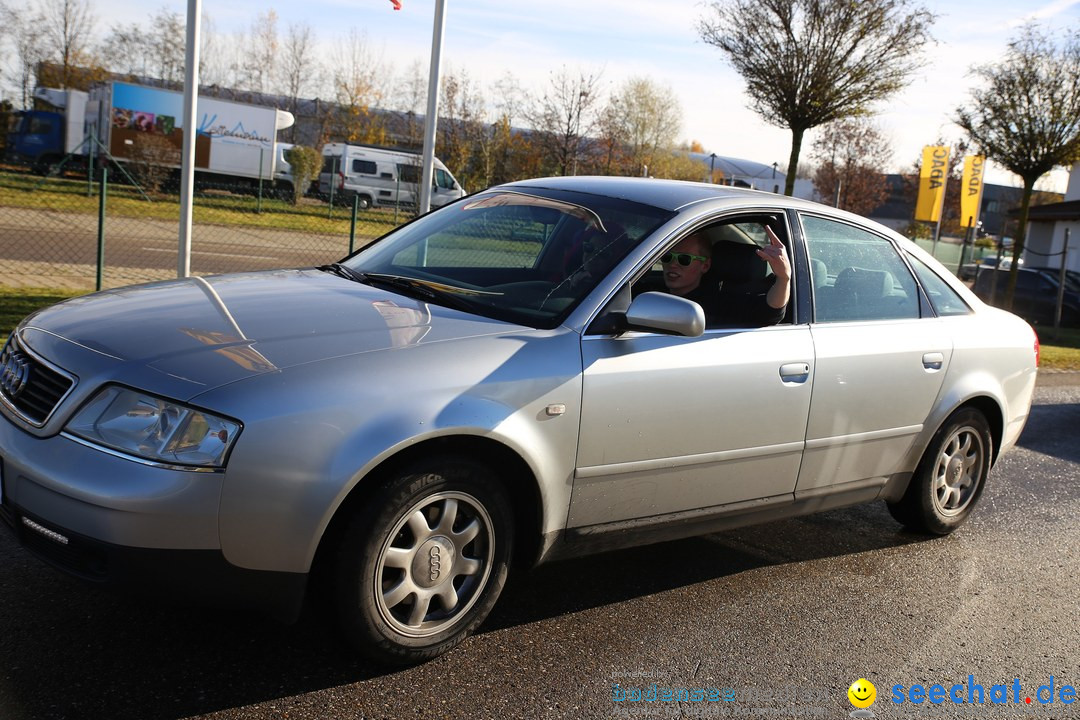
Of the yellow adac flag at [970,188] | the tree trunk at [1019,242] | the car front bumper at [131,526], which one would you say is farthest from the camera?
the yellow adac flag at [970,188]

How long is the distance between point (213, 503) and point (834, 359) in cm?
274

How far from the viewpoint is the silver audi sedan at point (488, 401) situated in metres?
2.85

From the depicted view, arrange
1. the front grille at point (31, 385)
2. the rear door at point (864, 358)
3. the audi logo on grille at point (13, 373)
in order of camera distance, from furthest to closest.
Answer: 1. the rear door at point (864, 358)
2. the audi logo on grille at point (13, 373)
3. the front grille at point (31, 385)

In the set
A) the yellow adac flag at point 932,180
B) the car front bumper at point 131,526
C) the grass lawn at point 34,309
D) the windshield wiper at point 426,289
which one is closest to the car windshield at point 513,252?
the windshield wiper at point 426,289

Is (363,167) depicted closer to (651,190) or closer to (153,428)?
(651,190)

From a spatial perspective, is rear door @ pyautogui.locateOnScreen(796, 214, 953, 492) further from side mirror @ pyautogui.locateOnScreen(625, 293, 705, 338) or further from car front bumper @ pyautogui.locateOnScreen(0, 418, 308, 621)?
car front bumper @ pyautogui.locateOnScreen(0, 418, 308, 621)

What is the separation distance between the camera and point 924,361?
473cm

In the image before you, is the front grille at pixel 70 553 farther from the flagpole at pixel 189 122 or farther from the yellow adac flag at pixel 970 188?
the yellow adac flag at pixel 970 188

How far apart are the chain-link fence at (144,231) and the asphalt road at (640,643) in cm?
708

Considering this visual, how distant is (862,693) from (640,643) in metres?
0.81

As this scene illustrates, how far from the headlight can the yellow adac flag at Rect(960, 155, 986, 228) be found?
23956 mm

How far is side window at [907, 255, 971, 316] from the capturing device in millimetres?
5008

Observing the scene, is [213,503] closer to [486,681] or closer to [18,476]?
[18,476]

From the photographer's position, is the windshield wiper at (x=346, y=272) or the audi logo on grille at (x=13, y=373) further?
the windshield wiper at (x=346, y=272)
